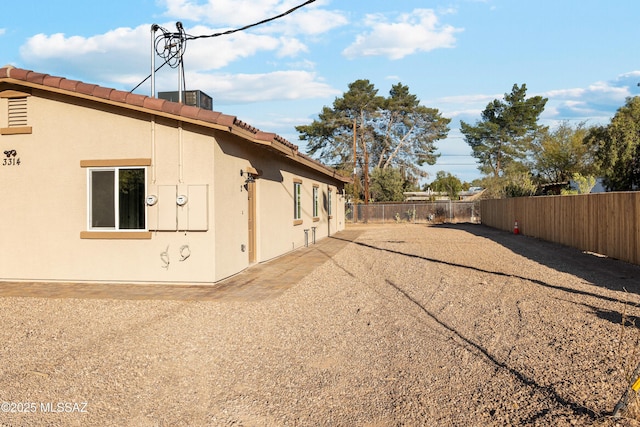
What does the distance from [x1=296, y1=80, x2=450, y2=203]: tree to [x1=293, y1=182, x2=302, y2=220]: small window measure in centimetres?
3421

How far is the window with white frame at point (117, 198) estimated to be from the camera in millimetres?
10234

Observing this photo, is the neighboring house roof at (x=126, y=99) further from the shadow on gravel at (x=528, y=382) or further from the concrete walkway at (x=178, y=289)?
the shadow on gravel at (x=528, y=382)

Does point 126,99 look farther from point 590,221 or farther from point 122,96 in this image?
point 590,221

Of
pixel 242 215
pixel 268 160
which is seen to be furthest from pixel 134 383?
pixel 268 160

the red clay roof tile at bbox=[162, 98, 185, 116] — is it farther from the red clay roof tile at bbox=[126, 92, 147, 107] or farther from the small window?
the small window

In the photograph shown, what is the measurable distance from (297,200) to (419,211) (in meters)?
27.4

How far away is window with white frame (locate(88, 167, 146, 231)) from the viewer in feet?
33.6

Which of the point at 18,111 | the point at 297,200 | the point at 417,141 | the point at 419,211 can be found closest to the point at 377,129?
Answer: the point at 417,141

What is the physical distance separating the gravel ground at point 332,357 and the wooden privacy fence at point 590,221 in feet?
10.9

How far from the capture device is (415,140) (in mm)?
55375

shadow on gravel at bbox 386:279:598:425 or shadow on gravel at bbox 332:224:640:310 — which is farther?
shadow on gravel at bbox 332:224:640:310

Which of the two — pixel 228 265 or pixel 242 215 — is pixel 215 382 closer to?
pixel 228 265

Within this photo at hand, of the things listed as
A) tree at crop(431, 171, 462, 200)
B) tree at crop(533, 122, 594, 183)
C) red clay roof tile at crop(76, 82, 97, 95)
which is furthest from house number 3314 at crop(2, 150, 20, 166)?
tree at crop(431, 171, 462, 200)

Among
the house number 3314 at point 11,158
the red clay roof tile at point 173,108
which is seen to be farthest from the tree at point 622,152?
the house number 3314 at point 11,158
